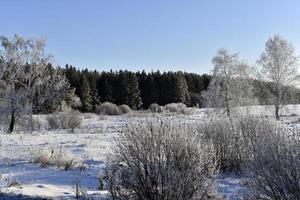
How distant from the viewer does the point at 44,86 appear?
33.5 meters

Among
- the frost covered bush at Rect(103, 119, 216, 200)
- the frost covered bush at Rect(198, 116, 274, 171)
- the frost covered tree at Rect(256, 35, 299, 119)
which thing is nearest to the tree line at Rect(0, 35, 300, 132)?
the frost covered tree at Rect(256, 35, 299, 119)

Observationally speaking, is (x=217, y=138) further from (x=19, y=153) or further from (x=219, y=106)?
(x=219, y=106)

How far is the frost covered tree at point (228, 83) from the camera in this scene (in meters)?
44.3

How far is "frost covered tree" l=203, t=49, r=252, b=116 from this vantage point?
145 ft

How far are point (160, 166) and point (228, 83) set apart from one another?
39.4 meters

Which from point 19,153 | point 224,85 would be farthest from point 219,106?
point 19,153

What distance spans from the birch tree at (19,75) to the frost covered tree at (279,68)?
20.2m

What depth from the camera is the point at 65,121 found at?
3186 cm

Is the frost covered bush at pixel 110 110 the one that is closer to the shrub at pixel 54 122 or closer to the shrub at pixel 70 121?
the shrub at pixel 54 122

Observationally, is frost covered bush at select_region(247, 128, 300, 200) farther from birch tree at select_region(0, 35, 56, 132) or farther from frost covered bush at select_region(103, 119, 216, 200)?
birch tree at select_region(0, 35, 56, 132)

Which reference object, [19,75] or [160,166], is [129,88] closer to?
[19,75]

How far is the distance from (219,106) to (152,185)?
38326 mm

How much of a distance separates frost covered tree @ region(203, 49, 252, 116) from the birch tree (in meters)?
17.7

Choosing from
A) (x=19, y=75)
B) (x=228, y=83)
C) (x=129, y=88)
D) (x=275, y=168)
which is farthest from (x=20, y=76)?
(x=129, y=88)
